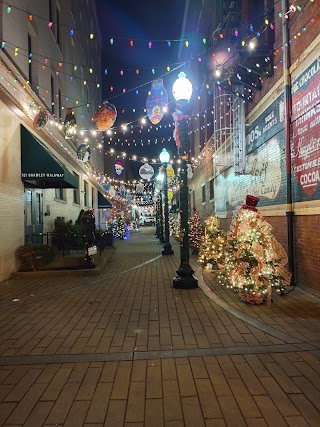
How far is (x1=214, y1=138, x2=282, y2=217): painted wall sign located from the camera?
9.17m

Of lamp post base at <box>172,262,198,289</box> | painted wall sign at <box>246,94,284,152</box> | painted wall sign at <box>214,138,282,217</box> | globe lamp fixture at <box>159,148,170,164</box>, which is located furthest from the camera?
globe lamp fixture at <box>159,148,170,164</box>

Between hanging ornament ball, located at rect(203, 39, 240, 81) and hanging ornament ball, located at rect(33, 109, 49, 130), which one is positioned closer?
hanging ornament ball, located at rect(203, 39, 240, 81)

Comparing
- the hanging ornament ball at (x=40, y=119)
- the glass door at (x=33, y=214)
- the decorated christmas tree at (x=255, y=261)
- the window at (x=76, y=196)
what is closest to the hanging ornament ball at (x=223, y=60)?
the decorated christmas tree at (x=255, y=261)

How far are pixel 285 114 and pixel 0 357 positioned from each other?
7429 millimetres

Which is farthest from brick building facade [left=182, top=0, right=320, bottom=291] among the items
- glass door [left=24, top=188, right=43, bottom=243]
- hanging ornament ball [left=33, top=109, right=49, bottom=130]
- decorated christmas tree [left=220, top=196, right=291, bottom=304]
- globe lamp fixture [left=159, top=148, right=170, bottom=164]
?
glass door [left=24, top=188, right=43, bottom=243]

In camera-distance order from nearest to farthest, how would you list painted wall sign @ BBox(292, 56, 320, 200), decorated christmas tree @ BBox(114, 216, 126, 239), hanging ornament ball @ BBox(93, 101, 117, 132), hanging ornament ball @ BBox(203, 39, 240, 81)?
painted wall sign @ BBox(292, 56, 320, 200) → hanging ornament ball @ BBox(203, 39, 240, 81) → hanging ornament ball @ BBox(93, 101, 117, 132) → decorated christmas tree @ BBox(114, 216, 126, 239)

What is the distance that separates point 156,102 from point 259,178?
4563mm

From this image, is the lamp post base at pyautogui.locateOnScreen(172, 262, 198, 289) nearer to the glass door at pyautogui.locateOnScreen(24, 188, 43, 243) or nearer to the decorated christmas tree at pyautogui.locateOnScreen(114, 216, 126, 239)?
the glass door at pyautogui.locateOnScreen(24, 188, 43, 243)

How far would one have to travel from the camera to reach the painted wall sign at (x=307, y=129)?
6.97m

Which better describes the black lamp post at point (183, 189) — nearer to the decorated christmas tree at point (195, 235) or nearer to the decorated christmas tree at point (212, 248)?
the decorated christmas tree at point (212, 248)

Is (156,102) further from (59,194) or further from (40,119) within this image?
(59,194)

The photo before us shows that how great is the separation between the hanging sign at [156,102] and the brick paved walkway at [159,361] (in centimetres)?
693

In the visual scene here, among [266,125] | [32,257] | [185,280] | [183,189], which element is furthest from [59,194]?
[266,125]

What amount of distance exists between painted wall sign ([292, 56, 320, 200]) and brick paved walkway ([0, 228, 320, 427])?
2.44 metres
